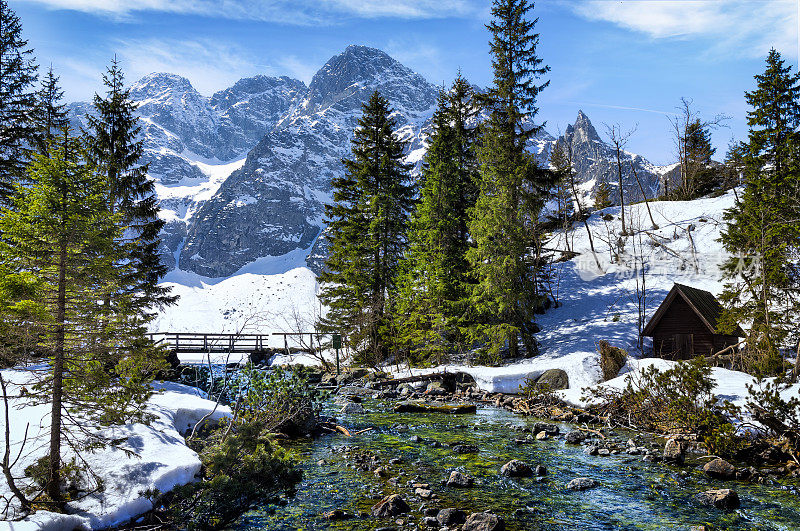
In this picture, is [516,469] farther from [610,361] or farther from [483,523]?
[610,361]

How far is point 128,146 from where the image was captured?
22.4 metres

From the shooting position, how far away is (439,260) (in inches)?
1067

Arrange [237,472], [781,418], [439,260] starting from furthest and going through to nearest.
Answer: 1. [439,260]
2. [781,418]
3. [237,472]

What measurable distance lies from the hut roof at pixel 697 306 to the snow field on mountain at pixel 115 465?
22.8 meters

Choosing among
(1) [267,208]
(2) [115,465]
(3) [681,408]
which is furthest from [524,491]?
(1) [267,208]

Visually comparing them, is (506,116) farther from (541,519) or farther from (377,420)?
(541,519)

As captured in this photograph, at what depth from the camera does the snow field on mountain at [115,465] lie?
596 centimetres

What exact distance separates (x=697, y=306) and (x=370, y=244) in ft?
62.2

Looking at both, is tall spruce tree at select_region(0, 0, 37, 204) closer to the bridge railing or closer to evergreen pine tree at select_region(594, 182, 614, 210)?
the bridge railing

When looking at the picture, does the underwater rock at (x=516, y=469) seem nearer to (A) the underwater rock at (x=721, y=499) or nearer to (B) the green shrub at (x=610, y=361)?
(A) the underwater rock at (x=721, y=499)

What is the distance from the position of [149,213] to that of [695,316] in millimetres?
A: 29340

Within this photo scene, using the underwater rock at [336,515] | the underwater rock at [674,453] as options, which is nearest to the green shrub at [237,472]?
the underwater rock at [336,515]

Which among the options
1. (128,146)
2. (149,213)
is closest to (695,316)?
(149,213)

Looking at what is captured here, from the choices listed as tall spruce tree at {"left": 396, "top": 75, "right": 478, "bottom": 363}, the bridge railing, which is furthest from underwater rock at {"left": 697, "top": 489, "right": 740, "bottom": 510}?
the bridge railing
